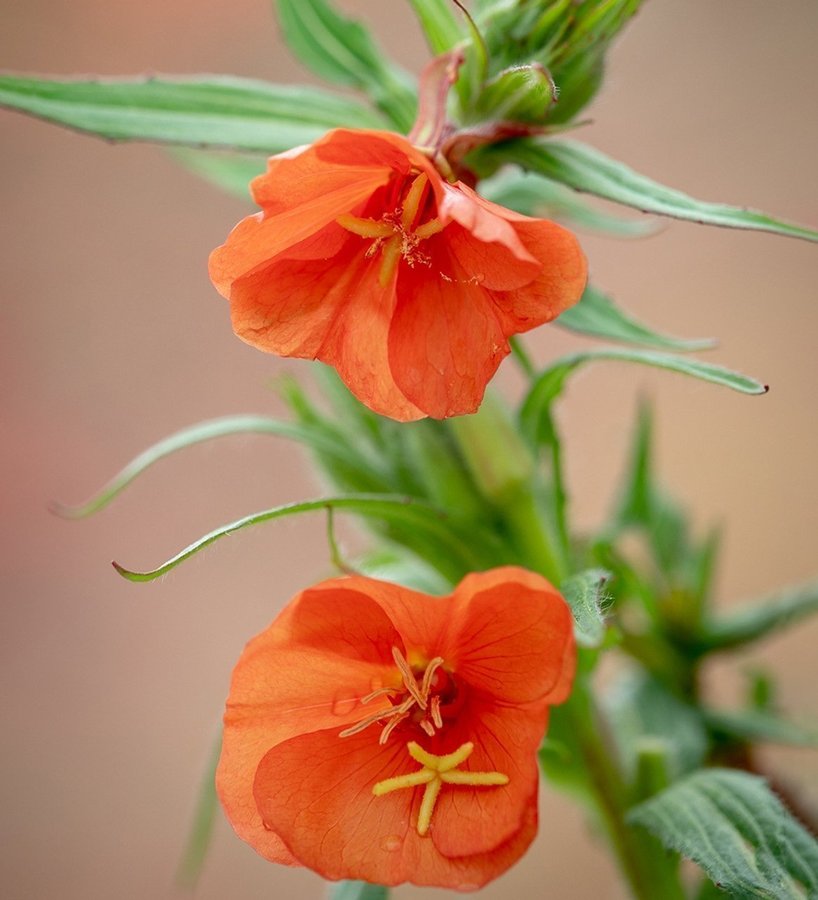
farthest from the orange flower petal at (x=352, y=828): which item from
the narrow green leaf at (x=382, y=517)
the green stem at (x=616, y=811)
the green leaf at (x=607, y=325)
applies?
the green leaf at (x=607, y=325)

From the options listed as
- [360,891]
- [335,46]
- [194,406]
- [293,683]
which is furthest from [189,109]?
[194,406]

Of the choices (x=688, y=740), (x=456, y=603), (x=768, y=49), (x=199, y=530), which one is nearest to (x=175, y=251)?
(x=199, y=530)

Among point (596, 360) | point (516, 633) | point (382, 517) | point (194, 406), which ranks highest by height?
point (194, 406)

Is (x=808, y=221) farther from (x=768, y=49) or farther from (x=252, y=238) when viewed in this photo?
(x=252, y=238)

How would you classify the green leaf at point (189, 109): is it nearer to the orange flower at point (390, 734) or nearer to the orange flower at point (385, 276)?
the orange flower at point (385, 276)

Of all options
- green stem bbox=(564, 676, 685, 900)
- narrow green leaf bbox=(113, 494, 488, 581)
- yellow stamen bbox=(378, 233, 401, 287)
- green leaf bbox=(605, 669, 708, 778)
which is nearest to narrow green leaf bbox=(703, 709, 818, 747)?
green leaf bbox=(605, 669, 708, 778)

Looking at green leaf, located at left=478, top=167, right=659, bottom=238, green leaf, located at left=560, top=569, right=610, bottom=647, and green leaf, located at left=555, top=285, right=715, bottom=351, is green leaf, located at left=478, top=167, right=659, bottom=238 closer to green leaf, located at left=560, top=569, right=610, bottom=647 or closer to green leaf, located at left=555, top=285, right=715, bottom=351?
green leaf, located at left=555, top=285, right=715, bottom=351

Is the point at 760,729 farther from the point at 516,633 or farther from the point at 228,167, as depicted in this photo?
the point at 228,167
